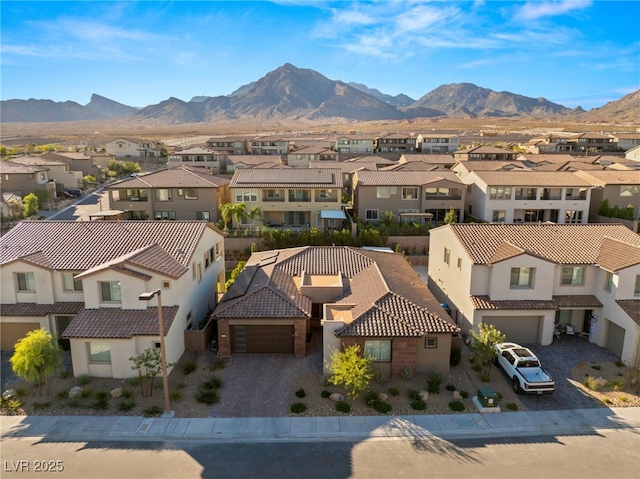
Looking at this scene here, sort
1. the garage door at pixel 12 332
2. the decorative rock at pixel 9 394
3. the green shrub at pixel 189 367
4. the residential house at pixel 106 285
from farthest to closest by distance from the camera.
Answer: the garage door at pixel 12 332 → the green shrub at pixel 189 367 → the residential house at pixel 106 285 → the decorative rock at pixel 9 394

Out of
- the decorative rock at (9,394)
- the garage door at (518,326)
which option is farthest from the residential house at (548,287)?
the decorative rock at (9,394)

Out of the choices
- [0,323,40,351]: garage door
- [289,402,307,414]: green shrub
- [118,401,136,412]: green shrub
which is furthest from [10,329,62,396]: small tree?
[289,402,307,414]: green shrub

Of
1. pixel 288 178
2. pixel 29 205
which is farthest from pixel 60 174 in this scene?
pixel 288 178

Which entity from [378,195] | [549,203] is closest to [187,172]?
[378,195]

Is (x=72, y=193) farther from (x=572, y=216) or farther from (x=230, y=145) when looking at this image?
(x=572, y=216)

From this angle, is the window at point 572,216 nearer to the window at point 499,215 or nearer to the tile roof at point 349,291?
the window at point 499,215

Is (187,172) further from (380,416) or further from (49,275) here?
(380,416)

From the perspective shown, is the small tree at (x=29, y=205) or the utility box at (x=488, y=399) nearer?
the utility box at (x=488, y=399)
